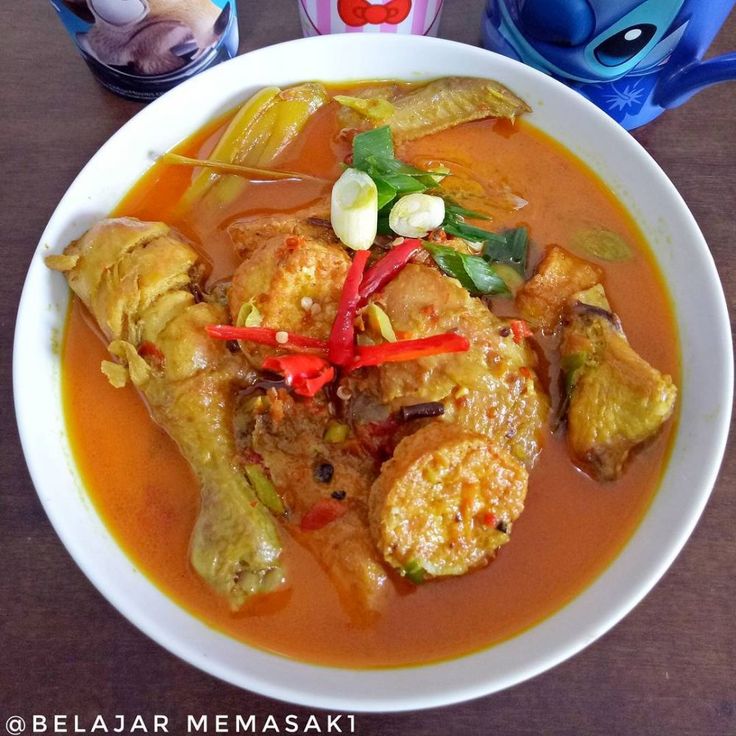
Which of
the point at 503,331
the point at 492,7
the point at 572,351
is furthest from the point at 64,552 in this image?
the point at 492,7

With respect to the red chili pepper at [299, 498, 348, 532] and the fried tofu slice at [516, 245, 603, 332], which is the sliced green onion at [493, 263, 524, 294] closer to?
the fried tofu slice at [516, 245, 603, 332]

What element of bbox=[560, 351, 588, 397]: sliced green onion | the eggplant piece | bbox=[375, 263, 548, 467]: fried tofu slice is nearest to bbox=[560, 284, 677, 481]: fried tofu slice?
bbox=[560, 351, 588, 397]: sliced green onion

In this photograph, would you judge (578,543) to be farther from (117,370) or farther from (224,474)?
(117,370)

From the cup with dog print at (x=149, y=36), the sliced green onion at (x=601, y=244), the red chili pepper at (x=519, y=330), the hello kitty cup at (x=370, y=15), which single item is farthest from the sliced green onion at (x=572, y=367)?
the cup with dog print at (x=149, y=36)

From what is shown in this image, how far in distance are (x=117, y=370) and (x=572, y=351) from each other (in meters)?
1.24

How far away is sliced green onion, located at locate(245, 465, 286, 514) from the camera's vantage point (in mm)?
1727

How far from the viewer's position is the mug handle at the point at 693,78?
1868 millimetres

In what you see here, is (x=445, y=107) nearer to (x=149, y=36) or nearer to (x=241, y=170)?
(x=241, y=170)

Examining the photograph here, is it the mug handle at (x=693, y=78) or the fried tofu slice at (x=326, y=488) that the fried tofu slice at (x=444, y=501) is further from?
the mug handle at (x=693, y=78)

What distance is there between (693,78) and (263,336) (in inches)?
59.2

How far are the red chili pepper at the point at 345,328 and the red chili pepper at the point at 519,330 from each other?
0.44 m

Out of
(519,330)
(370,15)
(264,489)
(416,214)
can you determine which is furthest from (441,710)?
(370,15)

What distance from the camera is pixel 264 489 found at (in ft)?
5.69

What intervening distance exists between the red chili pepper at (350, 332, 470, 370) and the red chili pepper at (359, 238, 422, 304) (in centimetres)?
20
